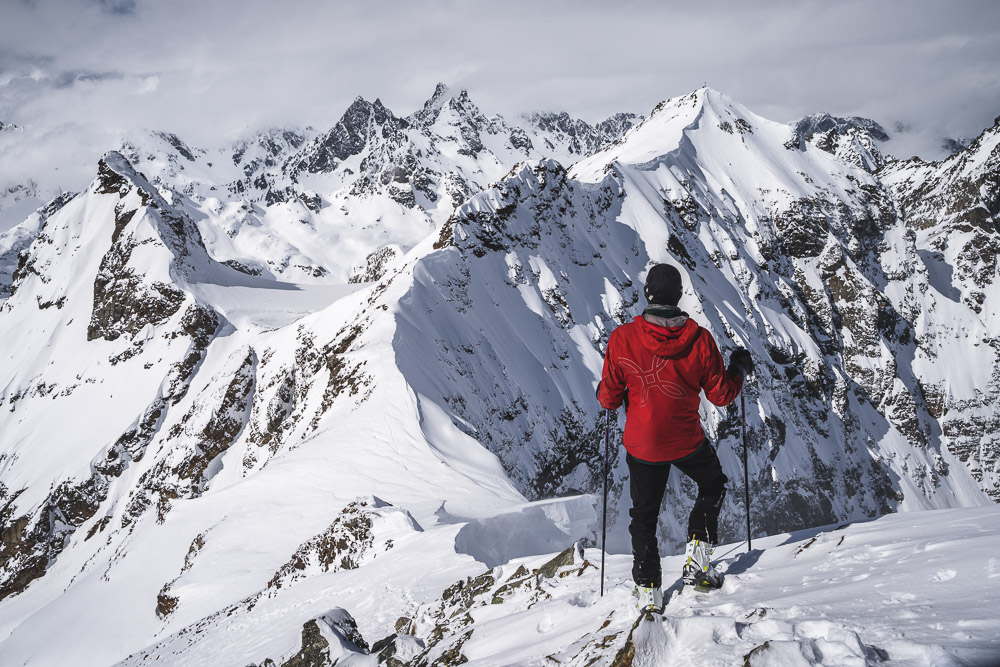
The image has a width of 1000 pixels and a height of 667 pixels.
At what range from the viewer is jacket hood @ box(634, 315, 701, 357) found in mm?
4723

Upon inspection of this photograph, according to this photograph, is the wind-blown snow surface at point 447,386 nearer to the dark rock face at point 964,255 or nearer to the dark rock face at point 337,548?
the dark rock face at point 337,548

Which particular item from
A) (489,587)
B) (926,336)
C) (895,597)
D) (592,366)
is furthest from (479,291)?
(926,336)

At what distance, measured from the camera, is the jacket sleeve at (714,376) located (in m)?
4.82

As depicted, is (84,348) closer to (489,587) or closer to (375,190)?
(489,587)

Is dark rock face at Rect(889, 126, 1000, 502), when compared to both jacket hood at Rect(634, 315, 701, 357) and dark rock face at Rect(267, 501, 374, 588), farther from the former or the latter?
jacket hood at Rect(634, 315, 701, 357)

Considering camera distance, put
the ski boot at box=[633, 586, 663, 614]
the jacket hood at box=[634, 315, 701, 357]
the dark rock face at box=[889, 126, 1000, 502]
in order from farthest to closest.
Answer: the dark rock face at box=[889, 126, 1000, 502], the jacket hood at box=[634, 315, 701, 357], the ski boot at box=[633, 586, 663, 614]

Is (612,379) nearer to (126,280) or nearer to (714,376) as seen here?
(714,376)

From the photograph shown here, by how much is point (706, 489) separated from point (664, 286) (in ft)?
6.21

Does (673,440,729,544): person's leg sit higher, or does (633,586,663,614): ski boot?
(673,440,729,544): person's leg

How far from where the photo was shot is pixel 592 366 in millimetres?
40406

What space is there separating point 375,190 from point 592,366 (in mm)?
138591

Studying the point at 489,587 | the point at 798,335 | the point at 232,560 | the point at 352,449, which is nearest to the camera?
the point at 489,587

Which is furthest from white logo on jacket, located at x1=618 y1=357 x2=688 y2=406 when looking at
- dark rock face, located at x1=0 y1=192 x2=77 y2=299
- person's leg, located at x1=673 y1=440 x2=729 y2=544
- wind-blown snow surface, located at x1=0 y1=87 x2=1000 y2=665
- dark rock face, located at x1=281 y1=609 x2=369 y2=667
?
dark rock face, located at x1=0 y1=192 x2=77 y2=299

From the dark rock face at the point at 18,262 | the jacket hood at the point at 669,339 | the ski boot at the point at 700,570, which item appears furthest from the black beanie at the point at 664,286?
the dark rock face at the point at 18,262
